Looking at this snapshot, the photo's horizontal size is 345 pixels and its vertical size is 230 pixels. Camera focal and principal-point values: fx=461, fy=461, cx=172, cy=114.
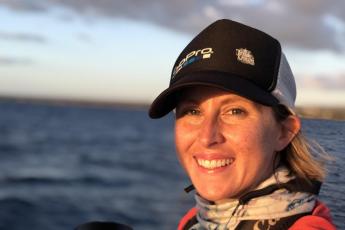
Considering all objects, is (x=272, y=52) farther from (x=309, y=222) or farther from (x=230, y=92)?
(x=309, y=222)

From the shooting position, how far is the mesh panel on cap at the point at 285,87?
191 centimetres

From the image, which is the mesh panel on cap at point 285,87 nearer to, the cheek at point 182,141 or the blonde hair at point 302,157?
the blonde hair at point 302,157

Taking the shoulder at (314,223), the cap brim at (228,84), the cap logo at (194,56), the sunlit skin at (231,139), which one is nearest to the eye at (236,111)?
the sunlit skin at (231,139)

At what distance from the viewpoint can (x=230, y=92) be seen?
191 cm

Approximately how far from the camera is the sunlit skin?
1.92m

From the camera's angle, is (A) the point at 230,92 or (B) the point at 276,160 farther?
(B) the point at 276,160

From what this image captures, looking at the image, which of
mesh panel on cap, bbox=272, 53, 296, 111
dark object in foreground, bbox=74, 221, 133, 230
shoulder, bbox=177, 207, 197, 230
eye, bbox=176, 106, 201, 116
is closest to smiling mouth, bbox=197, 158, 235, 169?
eye, bbox=176, 106, 201, 116

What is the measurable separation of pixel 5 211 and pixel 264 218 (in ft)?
38.6

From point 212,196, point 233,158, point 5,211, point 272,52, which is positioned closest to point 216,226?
point 212,196

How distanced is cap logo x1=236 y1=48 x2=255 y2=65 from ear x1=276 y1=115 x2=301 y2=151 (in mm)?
335

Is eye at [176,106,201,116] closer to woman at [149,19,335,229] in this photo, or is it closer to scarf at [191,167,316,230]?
woman at [149,19,335,229]

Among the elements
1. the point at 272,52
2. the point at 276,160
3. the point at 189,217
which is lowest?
the point at 189,217

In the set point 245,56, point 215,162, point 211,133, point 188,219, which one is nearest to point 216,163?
point 215,162

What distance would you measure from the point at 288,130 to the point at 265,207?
388 mm
